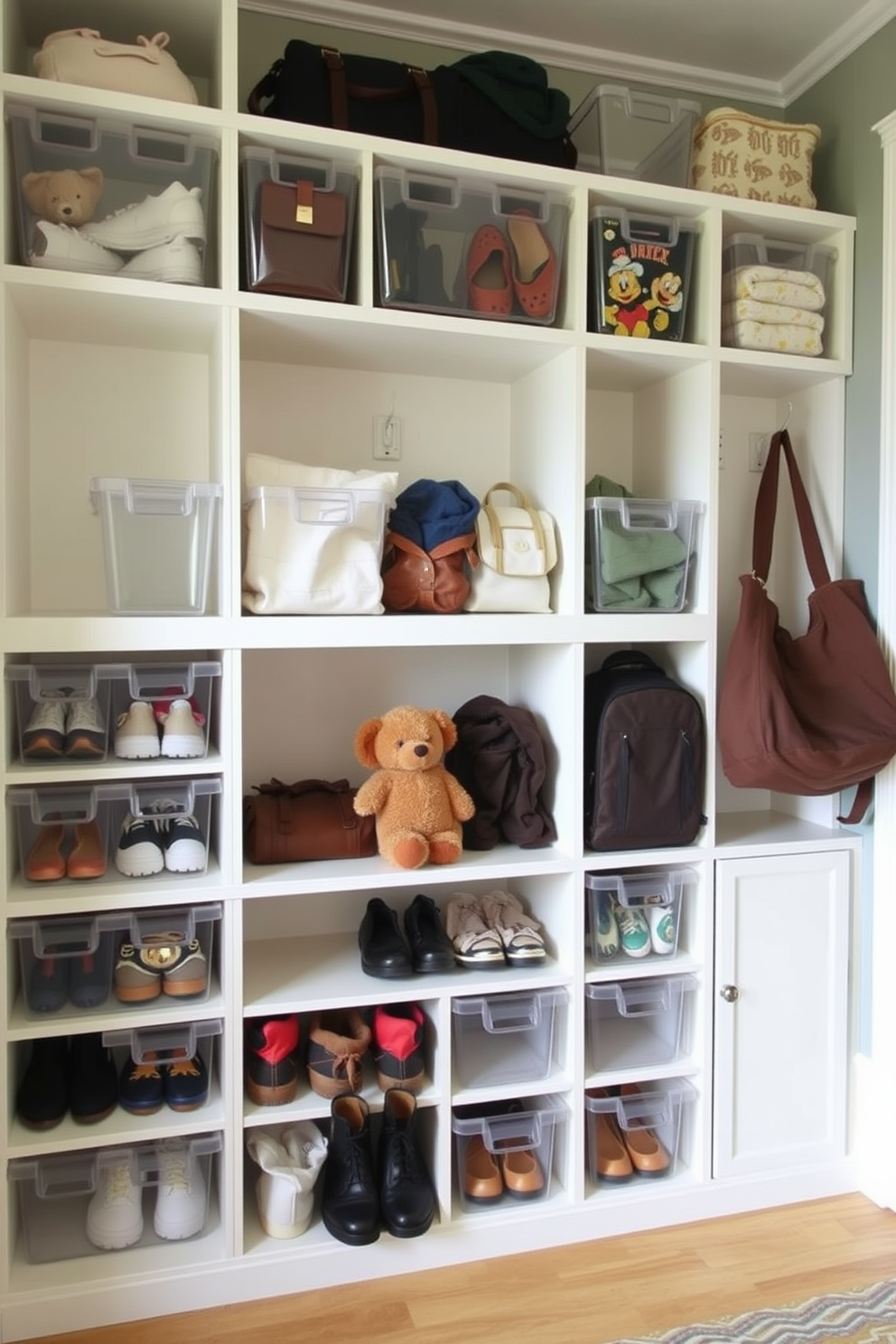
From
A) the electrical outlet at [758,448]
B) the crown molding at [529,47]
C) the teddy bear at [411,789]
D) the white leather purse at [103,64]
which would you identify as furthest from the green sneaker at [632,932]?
the crown molding at [529,47]

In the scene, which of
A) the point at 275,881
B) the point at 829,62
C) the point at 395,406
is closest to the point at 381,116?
the point at 395,406

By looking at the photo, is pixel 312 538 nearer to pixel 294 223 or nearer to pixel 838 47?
pixel 294 223

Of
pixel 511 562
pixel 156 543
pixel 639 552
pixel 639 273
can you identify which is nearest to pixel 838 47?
pixel 639 273

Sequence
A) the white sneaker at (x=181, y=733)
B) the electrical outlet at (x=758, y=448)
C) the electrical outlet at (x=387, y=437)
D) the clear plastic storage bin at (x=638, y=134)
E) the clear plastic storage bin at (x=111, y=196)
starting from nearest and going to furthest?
the clear plastic storage bin at (x=111, y=196) < the white sneaker at (x=181, y=733) < the clear plastic storage bin at (x=638, y=134) < the electrical outlet at (x=387, y=437) < the electrical outlet at (x=758, y=448)

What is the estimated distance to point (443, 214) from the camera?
1852mm

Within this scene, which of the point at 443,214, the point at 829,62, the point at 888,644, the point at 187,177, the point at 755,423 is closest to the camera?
the point at 187,177

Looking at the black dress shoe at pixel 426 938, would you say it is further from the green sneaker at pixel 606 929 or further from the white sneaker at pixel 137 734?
the white sneaker at pixel 137 734

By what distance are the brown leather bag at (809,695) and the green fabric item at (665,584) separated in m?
0.16

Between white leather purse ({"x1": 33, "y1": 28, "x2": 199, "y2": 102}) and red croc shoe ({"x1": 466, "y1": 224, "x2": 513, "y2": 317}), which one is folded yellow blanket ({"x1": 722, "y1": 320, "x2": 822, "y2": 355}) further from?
white leather purse ({"x1": 33, "y1": 28, "x2": 199, "y2": 102})

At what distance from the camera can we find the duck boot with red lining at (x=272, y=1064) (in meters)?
1.80

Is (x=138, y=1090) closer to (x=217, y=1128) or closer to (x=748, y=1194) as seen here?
(x=217, y=1128)

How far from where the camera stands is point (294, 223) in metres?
1.73

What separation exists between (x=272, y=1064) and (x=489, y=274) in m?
1.58

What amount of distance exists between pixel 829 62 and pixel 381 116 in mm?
1116
